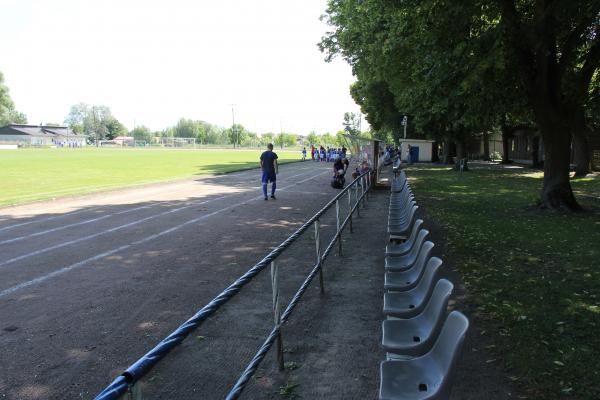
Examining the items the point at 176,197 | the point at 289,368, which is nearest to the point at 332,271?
the point at 289,368

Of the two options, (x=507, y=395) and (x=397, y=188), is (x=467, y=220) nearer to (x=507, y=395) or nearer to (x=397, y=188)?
(x=397, y=188)

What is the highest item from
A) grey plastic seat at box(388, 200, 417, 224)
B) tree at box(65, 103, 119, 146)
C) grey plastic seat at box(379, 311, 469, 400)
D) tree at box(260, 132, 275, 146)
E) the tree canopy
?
tree at box(65, 103, 119, 146)

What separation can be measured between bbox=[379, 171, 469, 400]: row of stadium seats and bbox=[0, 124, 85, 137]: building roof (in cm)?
15099

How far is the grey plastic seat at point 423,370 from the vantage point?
9.53 feet

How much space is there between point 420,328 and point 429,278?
0.56 meters

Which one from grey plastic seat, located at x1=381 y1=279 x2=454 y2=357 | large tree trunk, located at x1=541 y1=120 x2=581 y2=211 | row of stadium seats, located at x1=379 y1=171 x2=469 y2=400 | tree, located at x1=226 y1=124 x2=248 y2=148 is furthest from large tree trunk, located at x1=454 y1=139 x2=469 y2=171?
tree, located at x1=226 y1=124 x2=248 y2=148

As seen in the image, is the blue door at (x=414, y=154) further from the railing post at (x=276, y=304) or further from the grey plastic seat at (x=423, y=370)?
the grey plastic seat at (x=423, y=370)

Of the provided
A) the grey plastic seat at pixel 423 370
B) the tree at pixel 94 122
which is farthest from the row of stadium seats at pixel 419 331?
the tree at pixel 94 122

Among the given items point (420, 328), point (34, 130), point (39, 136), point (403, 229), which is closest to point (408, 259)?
point (403, 229)

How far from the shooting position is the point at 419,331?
386 cm

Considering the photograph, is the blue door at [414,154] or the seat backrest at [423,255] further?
the blue door at [414,154]

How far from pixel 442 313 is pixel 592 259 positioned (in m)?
5.88

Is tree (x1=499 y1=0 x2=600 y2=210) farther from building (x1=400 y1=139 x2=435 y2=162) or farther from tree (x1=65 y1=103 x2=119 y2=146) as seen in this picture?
tree (x1=65 y1=103 x2=119 y2=146)

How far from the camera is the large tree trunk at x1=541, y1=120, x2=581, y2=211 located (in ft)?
43.4
